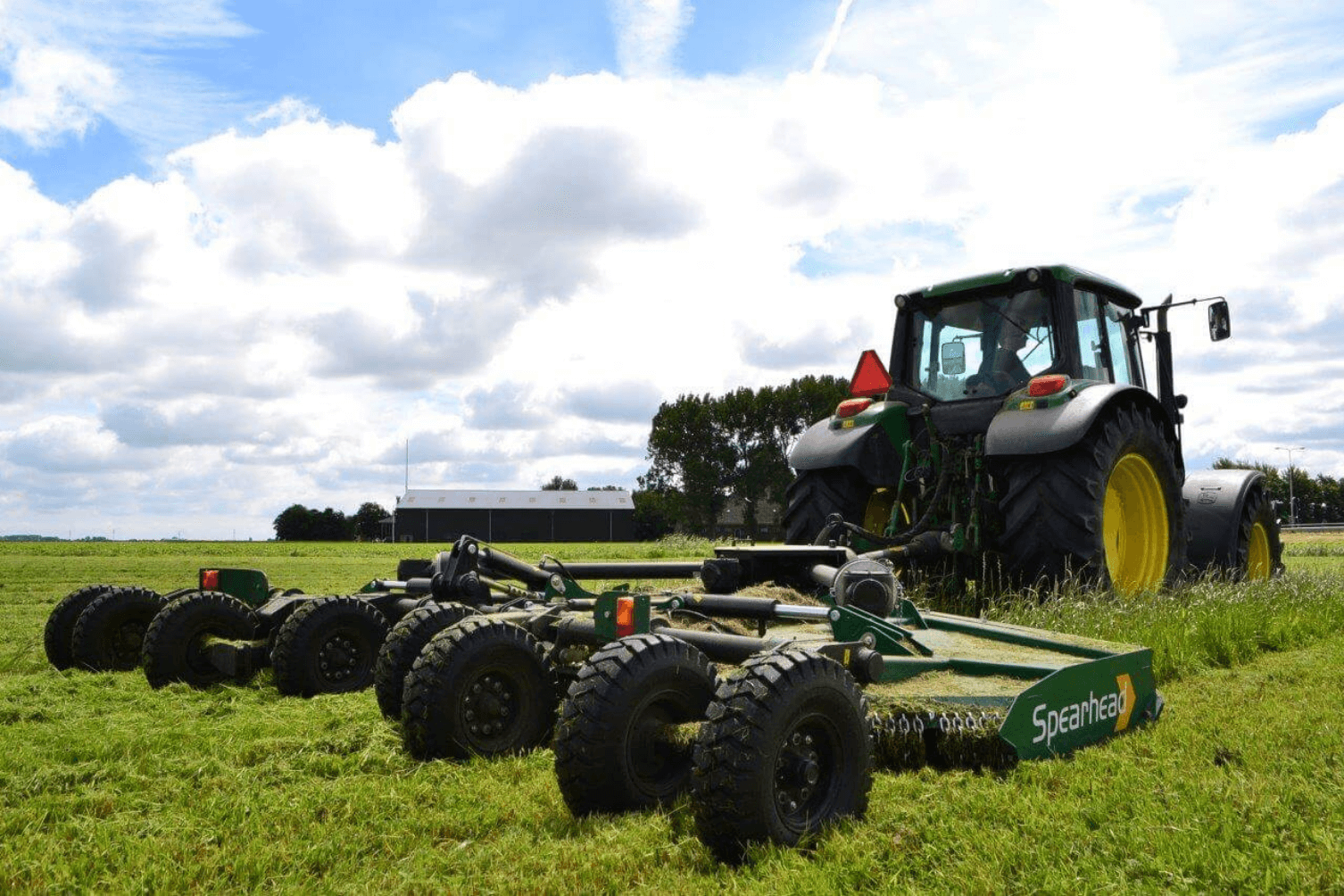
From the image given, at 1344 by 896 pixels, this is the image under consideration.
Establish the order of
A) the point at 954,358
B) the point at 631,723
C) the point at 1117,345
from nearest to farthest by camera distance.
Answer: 1. the point at 631,723
2. the point at 954,358
3. the point at 1117,345

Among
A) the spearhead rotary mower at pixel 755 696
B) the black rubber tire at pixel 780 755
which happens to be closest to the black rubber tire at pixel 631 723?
the spearhead rotary mower at pixel 755 696

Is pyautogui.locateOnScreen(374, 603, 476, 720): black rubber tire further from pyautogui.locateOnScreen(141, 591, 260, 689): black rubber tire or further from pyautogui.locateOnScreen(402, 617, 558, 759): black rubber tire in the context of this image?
pyautogui.locateOnScreen(141, 591, 260, 689): black rubber tire

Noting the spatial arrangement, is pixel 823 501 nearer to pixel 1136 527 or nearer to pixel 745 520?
pixel 1136 527

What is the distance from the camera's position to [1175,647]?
6461 millimetres

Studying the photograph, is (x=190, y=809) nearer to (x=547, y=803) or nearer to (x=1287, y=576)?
(x=547, y=803)

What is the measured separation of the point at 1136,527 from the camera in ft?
26.9

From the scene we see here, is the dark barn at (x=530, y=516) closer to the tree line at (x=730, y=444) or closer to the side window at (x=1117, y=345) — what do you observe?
the tree line at (x=730, y=444)

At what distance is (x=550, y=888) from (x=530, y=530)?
6532 cm

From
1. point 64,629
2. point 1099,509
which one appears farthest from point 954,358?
point 64,629

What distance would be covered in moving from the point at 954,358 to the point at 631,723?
19.6 ft

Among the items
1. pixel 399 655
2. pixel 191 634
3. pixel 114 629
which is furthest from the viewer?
pixel 114 629

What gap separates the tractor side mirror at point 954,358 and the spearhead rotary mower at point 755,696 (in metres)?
3.49

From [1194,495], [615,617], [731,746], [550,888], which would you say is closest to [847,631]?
[615,617]

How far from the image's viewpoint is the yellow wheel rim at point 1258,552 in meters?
10.4
